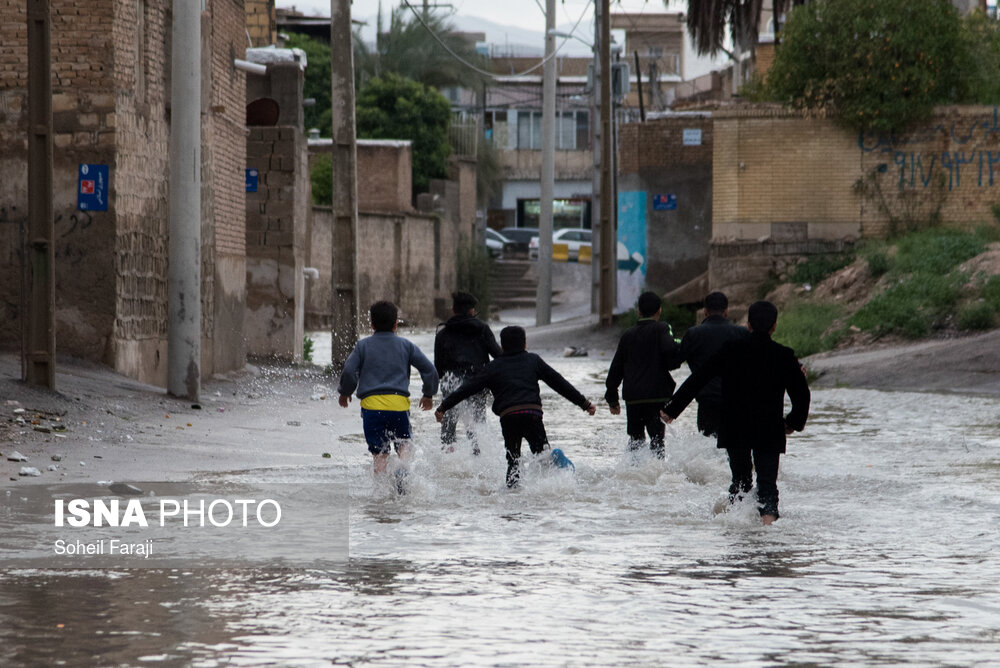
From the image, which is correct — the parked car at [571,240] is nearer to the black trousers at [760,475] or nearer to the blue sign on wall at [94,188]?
the blue sign on wall at [94,188]

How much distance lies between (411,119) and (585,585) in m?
46.6

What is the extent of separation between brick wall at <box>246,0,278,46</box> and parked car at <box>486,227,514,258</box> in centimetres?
2543

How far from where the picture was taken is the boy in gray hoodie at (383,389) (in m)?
9.66

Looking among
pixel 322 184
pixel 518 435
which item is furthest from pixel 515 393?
pixel 322 184

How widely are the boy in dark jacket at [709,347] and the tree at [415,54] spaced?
163ft

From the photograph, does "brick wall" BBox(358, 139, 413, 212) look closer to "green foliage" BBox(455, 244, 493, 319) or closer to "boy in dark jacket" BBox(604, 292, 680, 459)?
"green foliage" BBox(455, 244, 493, 319)

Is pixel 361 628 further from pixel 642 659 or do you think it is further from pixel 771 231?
pixel 771 231

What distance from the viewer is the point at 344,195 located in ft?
74.1

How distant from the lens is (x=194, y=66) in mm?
15398

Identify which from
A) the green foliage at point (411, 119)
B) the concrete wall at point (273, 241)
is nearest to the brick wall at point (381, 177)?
the green foliage at point (411, 119)

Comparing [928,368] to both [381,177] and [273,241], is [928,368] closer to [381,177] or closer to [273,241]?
[273,241]

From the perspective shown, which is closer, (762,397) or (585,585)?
(585,585)

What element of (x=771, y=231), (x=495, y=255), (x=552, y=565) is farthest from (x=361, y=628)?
(x=495, y=255)

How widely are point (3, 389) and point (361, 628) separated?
8.22 m
